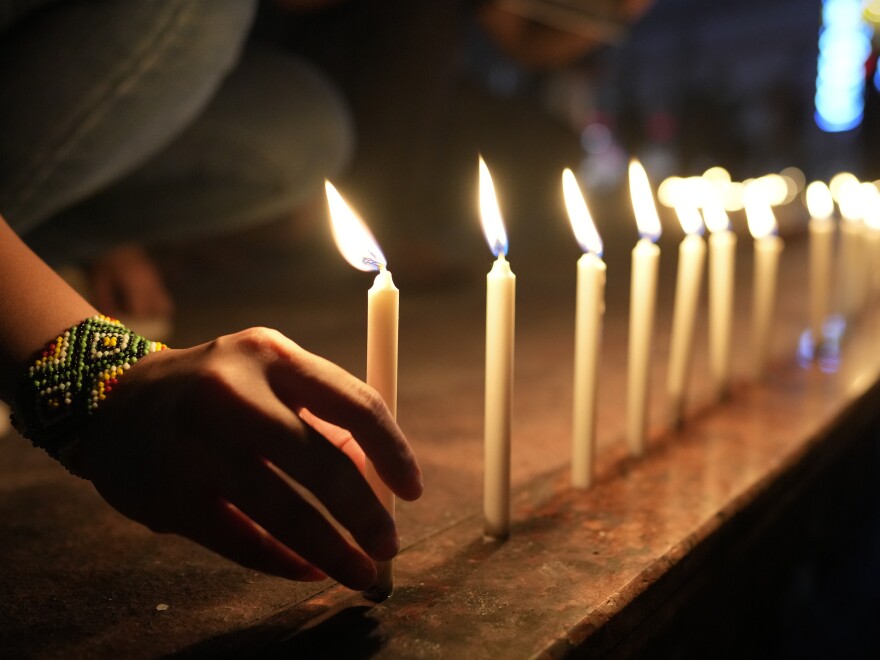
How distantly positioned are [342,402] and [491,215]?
0.19 metres

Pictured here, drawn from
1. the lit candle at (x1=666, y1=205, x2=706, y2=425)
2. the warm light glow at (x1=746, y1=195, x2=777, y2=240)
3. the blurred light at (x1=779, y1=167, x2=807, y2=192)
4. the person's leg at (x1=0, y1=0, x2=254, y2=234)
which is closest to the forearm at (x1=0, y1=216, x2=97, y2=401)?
the person's leg at (x1=0, y1=0, x2=254, y2=234)

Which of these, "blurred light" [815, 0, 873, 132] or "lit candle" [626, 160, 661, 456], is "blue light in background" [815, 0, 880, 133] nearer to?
"blurred light" [815, 0, 873, 132]

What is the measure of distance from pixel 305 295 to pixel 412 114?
58 centimetres

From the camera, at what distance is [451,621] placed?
1.63ft

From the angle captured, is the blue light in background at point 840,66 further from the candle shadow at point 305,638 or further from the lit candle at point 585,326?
the candle shadow at point 305,638

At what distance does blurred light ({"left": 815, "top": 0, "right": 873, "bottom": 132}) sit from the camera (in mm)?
9367

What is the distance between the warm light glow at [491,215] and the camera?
55cm

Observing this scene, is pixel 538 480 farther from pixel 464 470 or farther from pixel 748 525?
pixel 748 525

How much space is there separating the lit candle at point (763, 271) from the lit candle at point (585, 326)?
0.54 m

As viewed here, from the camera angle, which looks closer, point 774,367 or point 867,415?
point 867,415

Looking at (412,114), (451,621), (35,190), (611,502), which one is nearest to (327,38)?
(412,114)

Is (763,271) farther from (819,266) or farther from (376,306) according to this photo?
(376,306)

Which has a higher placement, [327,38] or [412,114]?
[327,38]

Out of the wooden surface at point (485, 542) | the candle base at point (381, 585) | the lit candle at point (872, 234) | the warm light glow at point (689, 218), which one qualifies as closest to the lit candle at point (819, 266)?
the wooden surface at point (485, 542)
